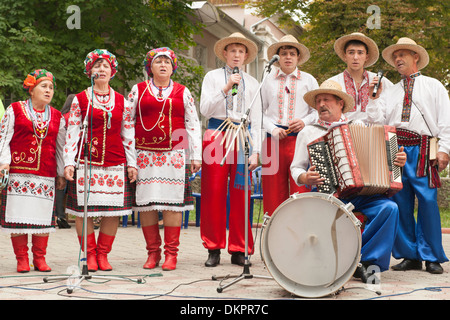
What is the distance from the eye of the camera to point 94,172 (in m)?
5.77

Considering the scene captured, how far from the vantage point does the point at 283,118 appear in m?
6.27

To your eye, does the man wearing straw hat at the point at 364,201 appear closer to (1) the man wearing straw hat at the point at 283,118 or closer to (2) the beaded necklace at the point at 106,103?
(1) the man wearing straw hat at the point at 283,118

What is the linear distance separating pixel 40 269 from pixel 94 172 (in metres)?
1.07

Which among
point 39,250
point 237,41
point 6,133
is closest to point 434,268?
point 237,41

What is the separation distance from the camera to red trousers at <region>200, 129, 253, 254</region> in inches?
247

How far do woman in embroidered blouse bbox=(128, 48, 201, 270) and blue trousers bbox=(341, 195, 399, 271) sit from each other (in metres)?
1.72

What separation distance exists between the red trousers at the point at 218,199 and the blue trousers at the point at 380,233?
4.50 ft

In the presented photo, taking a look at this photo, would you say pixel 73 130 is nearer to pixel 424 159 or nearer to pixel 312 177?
pixel 312 177

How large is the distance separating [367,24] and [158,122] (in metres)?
9.32

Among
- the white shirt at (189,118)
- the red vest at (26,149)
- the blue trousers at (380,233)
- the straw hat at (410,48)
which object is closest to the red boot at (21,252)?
the red vest at (26,149)

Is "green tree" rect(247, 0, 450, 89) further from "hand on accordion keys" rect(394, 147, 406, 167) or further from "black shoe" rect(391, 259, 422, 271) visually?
"hand on accordion keys" rect(394, 147, 406, 167)

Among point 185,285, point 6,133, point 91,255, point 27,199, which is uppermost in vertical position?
point 6,133

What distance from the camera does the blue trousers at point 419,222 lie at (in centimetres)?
600

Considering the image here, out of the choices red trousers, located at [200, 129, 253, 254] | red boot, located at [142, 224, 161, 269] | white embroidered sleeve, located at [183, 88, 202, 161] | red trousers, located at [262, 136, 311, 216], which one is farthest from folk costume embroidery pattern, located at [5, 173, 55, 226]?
red trousers, located at [262, 136, 311, 216]
